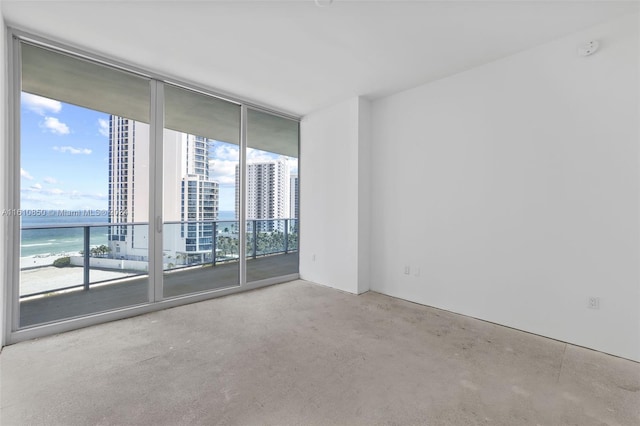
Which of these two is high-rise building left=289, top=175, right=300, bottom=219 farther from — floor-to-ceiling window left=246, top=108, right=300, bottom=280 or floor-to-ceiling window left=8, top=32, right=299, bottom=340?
floor-to-ceiling window left=8, top=32, right=299, bottom=340

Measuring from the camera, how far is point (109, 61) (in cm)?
283

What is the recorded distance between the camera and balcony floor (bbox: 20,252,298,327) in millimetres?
2975

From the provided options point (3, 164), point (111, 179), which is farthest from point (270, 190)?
point (3, 164)

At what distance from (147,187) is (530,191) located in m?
4.02

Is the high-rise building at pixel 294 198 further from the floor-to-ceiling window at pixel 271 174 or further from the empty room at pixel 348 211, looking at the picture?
A: the empty room at pixel 348 211

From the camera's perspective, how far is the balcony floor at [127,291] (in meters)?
2.97

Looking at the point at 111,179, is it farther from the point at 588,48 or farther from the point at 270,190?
the point at 588,48

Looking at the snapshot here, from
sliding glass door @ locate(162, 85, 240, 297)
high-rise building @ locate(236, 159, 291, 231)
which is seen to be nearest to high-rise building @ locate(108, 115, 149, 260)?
sliding glass door @ locate(162, 85, 240, 297)

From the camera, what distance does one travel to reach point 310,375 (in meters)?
1.96

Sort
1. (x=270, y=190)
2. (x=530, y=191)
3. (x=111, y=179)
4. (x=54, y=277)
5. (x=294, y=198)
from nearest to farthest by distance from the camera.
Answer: (x=530, y=191), (x=111, y=179), (x=54, y=277), (x=294, y=198), (x=270, y=190)

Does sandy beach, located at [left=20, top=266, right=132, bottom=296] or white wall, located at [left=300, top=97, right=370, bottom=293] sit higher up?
white wall, located at [left=300, top=97, right=370, bottom=293]

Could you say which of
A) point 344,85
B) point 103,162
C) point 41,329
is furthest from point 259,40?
point 41,329

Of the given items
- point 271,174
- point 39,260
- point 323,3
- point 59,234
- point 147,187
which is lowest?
point 39,260

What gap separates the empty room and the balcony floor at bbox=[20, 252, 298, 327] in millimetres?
54
